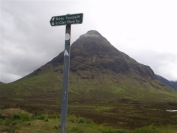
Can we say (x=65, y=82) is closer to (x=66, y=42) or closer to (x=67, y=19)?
(x=66, y=42)

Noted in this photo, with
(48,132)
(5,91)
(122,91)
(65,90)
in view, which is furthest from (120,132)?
(122,91)

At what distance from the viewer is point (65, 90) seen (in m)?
6.48

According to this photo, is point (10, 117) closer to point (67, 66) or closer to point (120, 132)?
point (120, 132)

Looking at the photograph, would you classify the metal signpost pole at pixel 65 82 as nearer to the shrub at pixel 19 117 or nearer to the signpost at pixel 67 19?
the signpost at pixel 67 19

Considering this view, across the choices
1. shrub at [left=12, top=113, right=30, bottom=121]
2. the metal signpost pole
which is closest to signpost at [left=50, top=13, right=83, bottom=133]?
the metal signpost pole

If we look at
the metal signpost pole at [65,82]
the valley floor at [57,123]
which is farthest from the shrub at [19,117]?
the metal signpost pole at [65,82]

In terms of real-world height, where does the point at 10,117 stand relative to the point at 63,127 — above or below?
below

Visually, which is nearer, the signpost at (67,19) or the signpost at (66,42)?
the signpost at (66,42)

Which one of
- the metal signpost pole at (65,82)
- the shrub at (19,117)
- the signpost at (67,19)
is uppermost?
the signpost at (67,19)

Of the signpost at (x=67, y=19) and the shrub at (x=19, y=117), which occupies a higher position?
the signpost at (x=67, y=19)

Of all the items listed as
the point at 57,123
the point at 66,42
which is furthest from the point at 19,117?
the point at 66,42

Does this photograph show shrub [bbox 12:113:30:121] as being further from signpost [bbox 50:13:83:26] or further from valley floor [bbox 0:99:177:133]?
signpost [bbox 50:13:83:26]

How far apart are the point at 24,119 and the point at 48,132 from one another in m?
4.99

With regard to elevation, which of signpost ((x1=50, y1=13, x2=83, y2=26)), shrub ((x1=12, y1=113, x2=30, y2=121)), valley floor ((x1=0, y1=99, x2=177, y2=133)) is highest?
signpost ((x1=50, y1=13, x2=83, y2=26))
